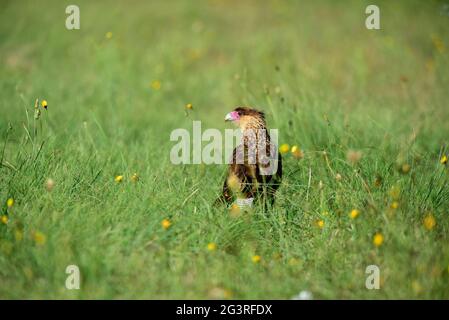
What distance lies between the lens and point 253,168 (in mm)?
3762

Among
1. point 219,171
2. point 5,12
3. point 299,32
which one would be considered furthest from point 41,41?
point 219,171

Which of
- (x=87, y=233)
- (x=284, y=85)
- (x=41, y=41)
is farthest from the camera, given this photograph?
(x=41, y=41)

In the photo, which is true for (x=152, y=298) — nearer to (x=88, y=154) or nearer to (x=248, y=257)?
(x=248, y=257)

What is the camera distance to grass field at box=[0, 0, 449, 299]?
3.11m

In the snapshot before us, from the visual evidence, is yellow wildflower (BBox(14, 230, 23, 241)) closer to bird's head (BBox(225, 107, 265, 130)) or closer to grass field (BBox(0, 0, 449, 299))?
grass field (BBox(0, 0, 449, 299))

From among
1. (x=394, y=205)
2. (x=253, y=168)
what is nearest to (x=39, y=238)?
(x=253, y=168)

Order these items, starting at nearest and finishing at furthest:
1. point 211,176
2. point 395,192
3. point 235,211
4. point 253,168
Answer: point 395,192 → point 235,211 → point 253,168 → point 211,176

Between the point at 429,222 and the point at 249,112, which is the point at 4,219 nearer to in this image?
the point at 249,112

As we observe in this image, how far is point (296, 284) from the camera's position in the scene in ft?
10.4

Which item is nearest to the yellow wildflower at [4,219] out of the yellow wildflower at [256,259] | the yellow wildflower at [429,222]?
the yellow wildflower at [256,259]

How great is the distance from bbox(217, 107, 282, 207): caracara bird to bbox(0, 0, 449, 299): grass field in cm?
12

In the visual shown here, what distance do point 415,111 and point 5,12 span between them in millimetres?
6122

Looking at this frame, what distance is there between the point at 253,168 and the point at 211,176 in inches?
26.0

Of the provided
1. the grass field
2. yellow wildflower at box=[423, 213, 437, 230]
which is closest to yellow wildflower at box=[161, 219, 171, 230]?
the grass field
